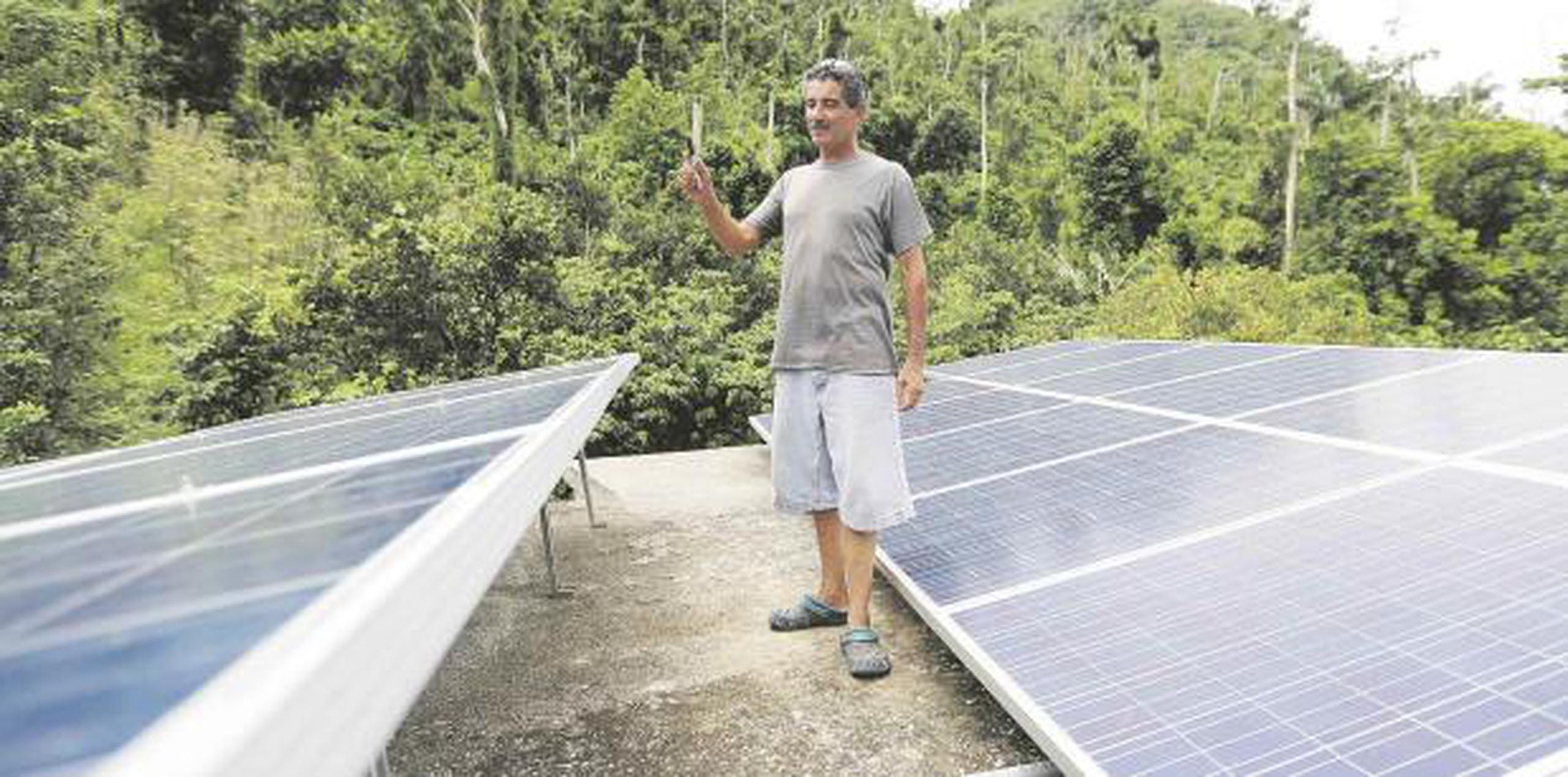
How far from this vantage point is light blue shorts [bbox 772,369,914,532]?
11.8 feet

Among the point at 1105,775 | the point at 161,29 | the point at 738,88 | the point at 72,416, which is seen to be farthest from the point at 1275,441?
the point at 738,88

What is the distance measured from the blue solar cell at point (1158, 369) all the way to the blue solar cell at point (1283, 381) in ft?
0.69

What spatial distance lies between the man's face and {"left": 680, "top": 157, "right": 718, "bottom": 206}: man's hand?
42cm

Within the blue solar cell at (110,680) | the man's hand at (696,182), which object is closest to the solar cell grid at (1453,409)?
the man's hand at (696,182)

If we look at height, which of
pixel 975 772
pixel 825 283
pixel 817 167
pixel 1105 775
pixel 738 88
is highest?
pixel 738 88

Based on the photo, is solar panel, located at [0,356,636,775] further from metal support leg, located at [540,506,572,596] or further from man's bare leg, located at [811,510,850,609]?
metal support leg, located at [540,506,572,596]

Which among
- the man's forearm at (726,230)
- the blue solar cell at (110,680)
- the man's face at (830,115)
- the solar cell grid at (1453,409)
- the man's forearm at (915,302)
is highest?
the man's face at (830,115)

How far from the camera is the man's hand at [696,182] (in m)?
3.56

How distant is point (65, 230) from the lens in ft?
33.9

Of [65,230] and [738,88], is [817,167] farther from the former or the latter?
[738,88]

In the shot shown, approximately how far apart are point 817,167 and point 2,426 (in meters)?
9.00

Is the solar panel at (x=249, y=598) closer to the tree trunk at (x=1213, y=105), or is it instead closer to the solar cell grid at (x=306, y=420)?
the solar cell grid at (x=306, y=420)

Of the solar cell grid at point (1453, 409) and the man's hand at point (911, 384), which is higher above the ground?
the man's hand at point (911, 384)

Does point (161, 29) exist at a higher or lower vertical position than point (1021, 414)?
higher
